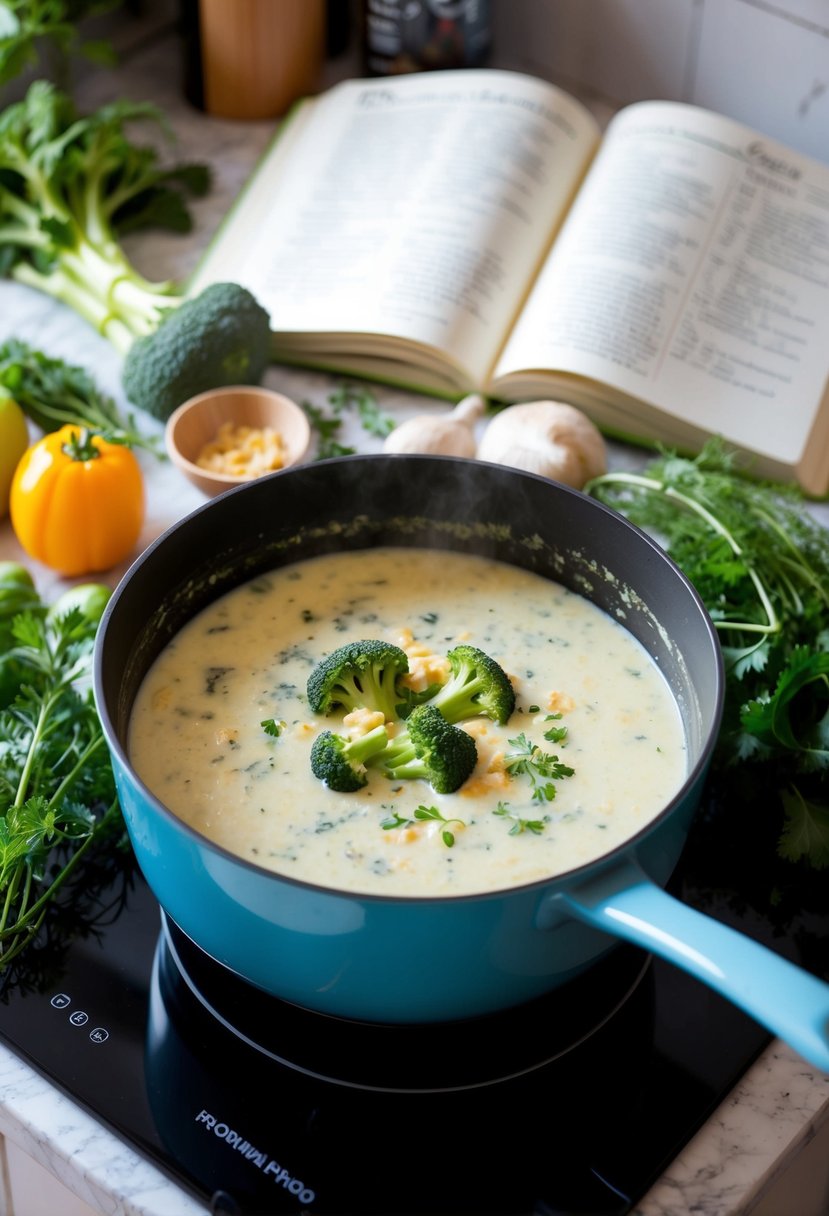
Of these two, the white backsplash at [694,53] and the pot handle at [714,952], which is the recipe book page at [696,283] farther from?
the pot handle at [714,952]

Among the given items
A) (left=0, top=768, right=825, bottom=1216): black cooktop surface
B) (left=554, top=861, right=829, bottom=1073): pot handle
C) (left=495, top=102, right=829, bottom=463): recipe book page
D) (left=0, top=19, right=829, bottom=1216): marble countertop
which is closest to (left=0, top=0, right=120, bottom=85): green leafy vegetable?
(left=495, top=102, right=829, bottom=463): recipe book page

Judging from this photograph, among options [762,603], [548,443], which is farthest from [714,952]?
[548,443]

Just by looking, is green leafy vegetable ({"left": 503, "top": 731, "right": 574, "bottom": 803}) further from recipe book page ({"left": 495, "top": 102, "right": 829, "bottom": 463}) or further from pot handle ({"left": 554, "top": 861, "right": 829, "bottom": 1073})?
recipe book page ({"left": 495, "top": 102, "right": 829, "bottom": 463})

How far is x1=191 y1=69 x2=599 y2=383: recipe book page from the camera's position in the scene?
1.86 meters

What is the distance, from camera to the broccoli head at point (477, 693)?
4.09ft

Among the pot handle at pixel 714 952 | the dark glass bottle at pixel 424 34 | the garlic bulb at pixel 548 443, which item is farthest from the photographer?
the dark glass bottle at pixel 424 34

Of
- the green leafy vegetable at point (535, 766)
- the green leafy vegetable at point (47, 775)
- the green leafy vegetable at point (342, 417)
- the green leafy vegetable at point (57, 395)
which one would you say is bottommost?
the green leafy vegetable at point (57, 395)

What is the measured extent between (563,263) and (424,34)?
0.57 metres

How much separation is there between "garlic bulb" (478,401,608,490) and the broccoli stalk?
1.15 ft

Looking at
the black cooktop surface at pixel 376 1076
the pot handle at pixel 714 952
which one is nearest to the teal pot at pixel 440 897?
the pot handle at pixel 714 952

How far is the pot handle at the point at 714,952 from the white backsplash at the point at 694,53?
156 centimetres

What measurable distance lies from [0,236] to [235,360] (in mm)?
518

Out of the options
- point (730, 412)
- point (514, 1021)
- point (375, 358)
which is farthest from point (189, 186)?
point (514, 1021)

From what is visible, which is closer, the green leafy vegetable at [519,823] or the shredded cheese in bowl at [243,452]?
the green leafy vegetable at [519,823]
